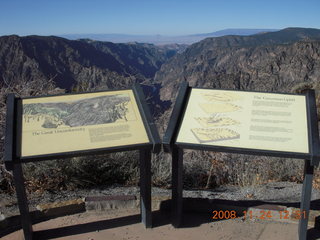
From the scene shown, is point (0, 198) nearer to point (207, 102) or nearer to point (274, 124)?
point (207, 102)

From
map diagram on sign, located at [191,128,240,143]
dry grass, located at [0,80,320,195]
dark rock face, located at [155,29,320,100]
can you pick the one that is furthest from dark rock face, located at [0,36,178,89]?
map diagram on sign, located at [191,128,240,143]

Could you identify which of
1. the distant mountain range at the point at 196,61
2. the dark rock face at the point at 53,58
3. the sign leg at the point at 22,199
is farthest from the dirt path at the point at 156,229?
the dark rock face at the point at 53,58

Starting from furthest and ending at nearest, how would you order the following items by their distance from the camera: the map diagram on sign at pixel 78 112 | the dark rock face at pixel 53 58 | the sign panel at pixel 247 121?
the dark rock face at pixel 53 58, the map diagram on sign at pixel 78 112, the sign panel at pixel 247 121

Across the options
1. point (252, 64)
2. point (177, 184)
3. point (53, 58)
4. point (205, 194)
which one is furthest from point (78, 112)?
point (252, 64)

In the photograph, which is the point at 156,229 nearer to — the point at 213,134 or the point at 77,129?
the point at 213,134

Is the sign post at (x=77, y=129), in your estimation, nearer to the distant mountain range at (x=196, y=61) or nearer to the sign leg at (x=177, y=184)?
the sign leg at (x=177, y=184)
